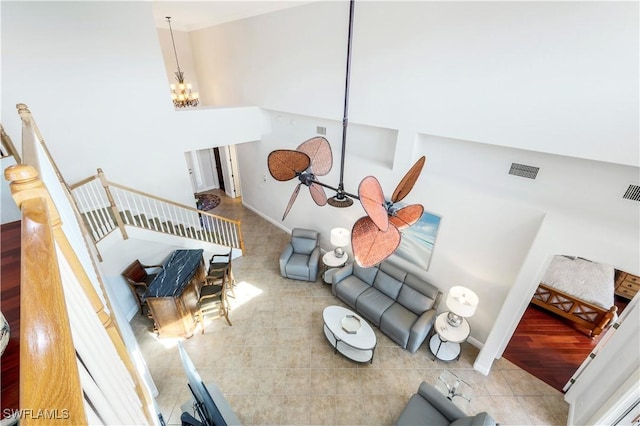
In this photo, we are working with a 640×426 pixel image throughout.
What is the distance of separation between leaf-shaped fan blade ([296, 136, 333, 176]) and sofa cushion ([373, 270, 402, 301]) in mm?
3287

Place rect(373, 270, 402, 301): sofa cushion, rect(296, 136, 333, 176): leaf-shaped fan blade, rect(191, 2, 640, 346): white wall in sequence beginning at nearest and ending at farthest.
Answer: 1. rect(296, 136, 333, 176): leaf-shaped fan blade
2. rect(191, 2, 640, 346): white wall
3. rect(373, 270, 402, 301): sofa cushion

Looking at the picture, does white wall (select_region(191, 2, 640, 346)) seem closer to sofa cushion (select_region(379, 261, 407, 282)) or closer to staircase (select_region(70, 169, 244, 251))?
sofa cushion (select_region(379, 261, 407, 282))

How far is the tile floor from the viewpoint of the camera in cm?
377

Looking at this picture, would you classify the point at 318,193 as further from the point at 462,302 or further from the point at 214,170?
the point at 214,170

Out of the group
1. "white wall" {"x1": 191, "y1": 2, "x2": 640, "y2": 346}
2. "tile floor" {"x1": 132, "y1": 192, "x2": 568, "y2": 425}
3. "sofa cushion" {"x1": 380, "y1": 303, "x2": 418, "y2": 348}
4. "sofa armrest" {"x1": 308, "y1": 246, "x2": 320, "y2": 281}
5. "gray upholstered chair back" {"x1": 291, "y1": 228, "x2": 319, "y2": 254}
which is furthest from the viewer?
"gray upholstered chair back" {"x1": 291, "y1": 228, "x2": 319, "y2": 254}

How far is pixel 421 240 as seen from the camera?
484cm

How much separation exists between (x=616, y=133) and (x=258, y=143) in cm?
703

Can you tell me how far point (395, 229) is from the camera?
1.88m

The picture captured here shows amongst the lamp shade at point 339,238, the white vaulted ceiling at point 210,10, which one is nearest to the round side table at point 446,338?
the lamp shade at point 339,238

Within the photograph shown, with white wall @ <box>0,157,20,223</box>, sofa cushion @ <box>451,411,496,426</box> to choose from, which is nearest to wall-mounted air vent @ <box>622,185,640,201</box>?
sofa cushion @ <box>451,411,496,426</box>

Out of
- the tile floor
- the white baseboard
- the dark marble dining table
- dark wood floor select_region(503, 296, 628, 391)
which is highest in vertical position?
the dark marble dining table

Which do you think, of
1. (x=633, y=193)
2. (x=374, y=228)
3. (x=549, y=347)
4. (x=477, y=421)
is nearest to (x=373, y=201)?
(x=374, y=228)

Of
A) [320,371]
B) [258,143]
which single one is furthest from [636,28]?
[258,143]

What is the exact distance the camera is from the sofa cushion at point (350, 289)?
17.1ft
